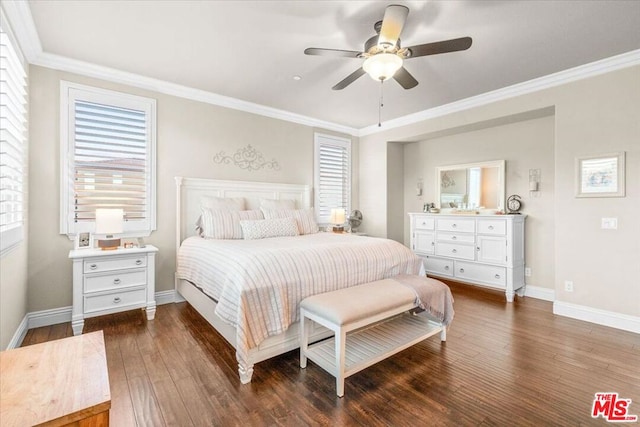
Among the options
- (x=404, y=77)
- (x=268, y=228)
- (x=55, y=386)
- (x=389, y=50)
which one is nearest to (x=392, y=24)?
(x=389, y=50)

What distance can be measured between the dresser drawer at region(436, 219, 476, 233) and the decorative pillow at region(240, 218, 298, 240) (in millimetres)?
2388

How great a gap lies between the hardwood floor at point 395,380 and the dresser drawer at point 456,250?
1.44 meters

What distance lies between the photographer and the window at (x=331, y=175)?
17.5 ft

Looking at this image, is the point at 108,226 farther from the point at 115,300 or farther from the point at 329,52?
the point at 329,52

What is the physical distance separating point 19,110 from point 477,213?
5415mm

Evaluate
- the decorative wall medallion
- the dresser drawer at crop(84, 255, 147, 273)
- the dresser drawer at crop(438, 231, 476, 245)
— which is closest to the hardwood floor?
the dresser drawer at crop(84, 255, 147, 273)

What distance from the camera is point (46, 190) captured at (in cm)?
309

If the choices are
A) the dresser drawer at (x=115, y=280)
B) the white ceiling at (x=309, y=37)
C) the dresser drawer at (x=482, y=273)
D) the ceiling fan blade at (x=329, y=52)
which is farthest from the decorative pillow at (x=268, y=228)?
the dresser drawer at (x=482, y=273)

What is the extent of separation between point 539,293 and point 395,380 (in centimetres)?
316

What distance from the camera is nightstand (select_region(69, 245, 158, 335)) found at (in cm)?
280

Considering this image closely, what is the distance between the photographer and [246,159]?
4496 millimetres

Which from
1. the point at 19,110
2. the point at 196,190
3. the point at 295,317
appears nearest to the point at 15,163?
the point at 19,110

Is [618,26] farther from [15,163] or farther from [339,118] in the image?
[15,163]

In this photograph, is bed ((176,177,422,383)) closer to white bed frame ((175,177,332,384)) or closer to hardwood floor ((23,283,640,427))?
white bed frame ((175,177,332,384))
